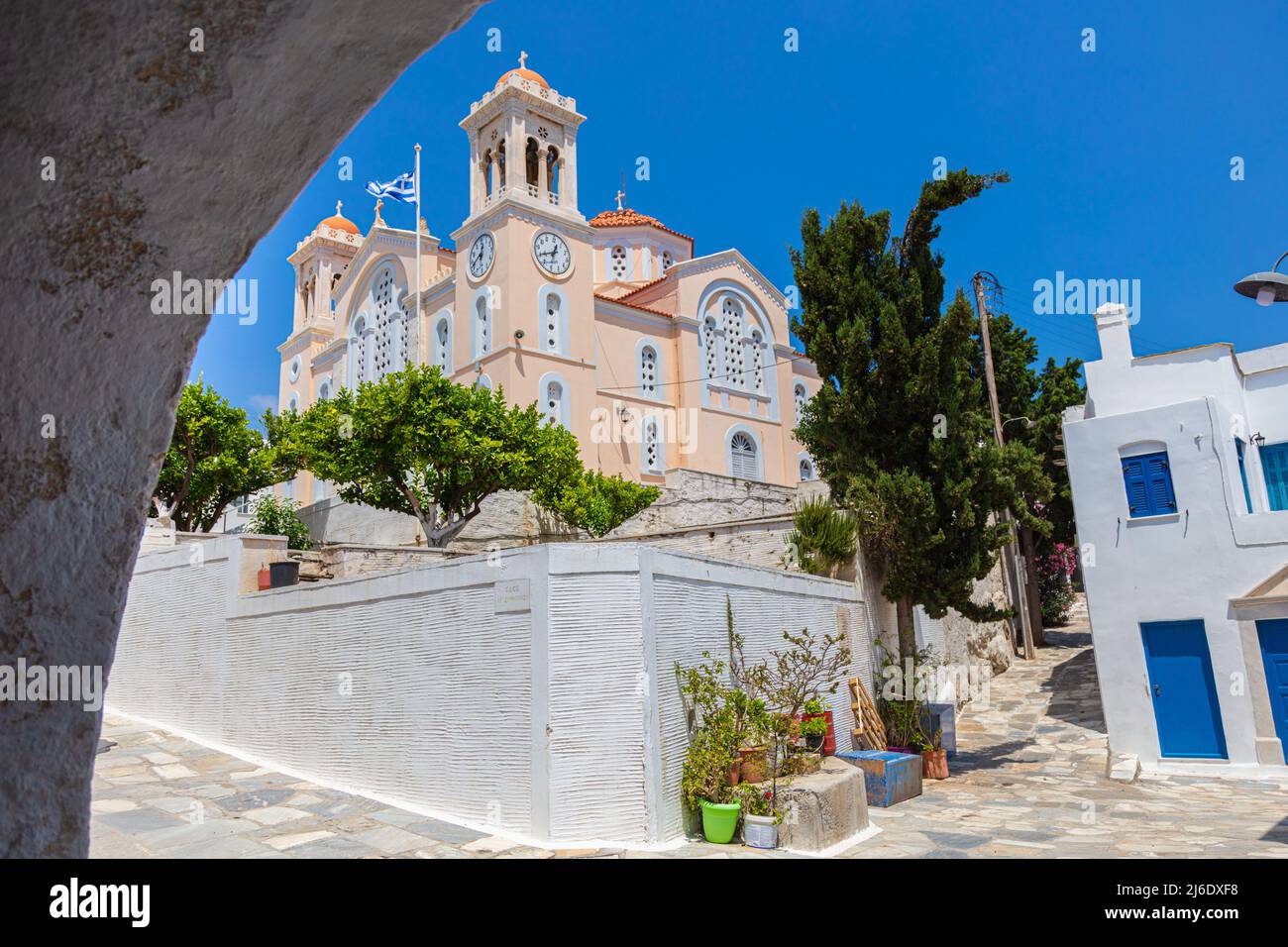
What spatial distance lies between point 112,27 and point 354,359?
34.2m

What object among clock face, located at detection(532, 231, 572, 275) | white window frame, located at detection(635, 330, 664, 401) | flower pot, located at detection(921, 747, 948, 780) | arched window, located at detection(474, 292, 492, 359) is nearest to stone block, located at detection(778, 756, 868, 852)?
flower pot, located at detection(921, 747, 948, 780)

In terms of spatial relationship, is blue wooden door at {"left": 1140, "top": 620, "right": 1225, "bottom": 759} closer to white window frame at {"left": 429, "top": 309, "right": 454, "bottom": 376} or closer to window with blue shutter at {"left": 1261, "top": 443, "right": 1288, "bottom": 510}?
window with blue shutter at {"left": 1261, "top": 443, "right": 1288, "bottom": 510}

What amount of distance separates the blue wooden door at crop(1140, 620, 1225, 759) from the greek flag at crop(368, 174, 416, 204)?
22922mm

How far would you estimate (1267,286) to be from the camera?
28.9 feet

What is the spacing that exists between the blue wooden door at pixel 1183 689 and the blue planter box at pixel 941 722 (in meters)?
2.93

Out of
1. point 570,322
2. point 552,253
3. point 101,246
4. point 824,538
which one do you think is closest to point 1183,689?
point 824,538

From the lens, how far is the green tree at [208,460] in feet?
81.1

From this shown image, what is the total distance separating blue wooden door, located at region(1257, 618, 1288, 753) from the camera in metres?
12.6

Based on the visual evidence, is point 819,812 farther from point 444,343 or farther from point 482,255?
point 444,343

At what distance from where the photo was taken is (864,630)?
45.1 feet

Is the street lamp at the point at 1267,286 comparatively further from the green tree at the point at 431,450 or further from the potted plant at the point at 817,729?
the green tree at the point at 431,450
